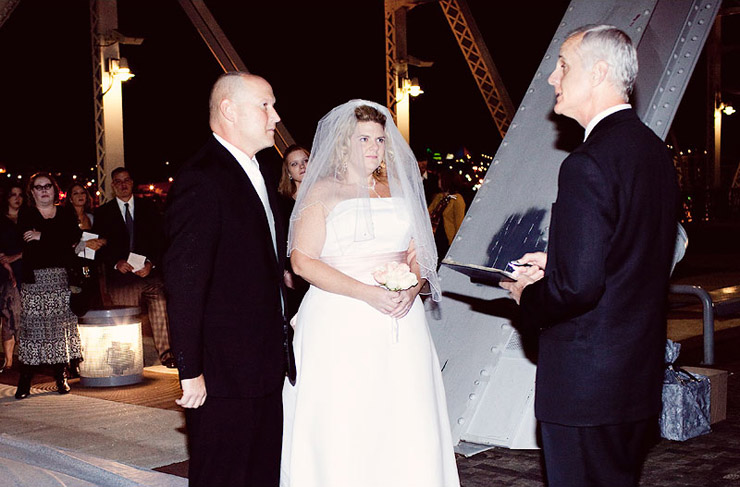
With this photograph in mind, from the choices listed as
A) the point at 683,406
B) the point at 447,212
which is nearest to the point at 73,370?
the point at 447,212

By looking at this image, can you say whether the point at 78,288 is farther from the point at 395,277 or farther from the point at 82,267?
the point at 395,277

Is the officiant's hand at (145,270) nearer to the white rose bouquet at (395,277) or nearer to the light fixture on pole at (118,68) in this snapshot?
the white rose bouquet at (395,277)

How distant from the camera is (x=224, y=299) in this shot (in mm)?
2949

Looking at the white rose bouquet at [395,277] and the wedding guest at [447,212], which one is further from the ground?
the wedding guest at [447,212]

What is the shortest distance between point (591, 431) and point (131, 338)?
18.5ft

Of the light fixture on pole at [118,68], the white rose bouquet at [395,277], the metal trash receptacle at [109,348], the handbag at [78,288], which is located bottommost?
the metal trash receptacle at [109,348]

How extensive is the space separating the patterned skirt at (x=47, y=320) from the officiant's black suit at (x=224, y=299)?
4390 millimetres

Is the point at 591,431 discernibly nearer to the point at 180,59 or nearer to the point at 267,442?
the point at 267,442

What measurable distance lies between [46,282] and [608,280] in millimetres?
→ 5820

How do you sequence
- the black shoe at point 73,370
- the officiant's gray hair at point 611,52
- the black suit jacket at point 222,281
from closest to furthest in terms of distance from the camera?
1. the officiant's gray hair at point 611,52
2. the black suit jacket at point 222,281
3. the black shoe at point 73,370

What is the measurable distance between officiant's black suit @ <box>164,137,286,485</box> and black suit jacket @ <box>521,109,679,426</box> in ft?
3.40

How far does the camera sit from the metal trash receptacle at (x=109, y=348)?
7.23 m

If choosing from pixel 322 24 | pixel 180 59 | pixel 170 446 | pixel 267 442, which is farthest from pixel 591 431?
pixel 180 59

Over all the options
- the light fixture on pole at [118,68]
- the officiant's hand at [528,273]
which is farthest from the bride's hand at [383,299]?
the light fixture on pole at [118,68]
